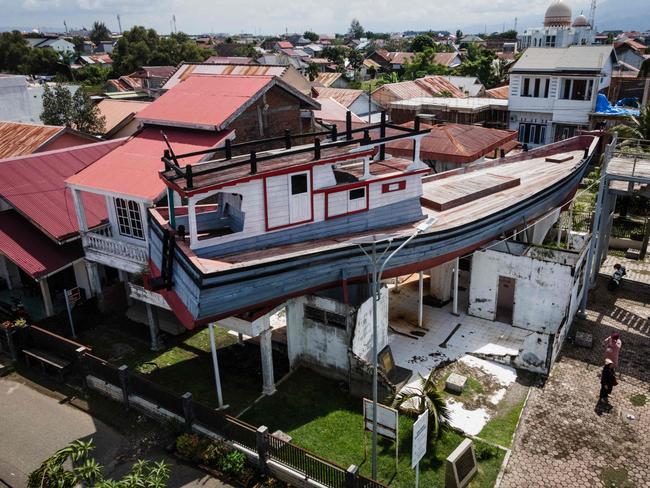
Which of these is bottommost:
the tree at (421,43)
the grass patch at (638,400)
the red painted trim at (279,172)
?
the grass patch at (638,400)

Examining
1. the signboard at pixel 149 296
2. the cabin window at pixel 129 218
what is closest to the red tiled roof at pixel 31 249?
the cabin window at pixel 129 218

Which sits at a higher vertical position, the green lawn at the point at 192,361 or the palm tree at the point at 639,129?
the palm tree at the point at 639,129

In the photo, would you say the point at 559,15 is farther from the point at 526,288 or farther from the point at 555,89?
the point at 526,288

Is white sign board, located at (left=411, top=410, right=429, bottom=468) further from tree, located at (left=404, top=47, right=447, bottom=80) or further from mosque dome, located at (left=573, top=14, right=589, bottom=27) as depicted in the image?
mosque dome, located at (left=573, top=14, right=589, bottom=27)

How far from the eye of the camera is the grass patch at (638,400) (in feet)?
53.2

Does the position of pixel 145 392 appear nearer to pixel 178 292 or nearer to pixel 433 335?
pixel 178 292

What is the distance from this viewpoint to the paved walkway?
1369 cm

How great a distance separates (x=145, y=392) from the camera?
53.9ft

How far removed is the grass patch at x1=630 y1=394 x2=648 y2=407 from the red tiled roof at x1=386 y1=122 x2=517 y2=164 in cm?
1397

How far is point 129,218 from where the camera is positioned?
2073 centimetres

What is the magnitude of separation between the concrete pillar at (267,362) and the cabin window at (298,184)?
4.14 m

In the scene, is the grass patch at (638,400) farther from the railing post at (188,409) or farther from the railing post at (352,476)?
the railing post at (188,409)

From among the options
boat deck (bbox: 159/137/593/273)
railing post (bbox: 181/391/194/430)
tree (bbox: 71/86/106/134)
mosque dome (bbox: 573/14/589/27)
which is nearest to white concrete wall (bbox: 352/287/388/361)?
boat deck (bbox: 159/137/593/273)

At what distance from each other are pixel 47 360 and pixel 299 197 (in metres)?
10.4
